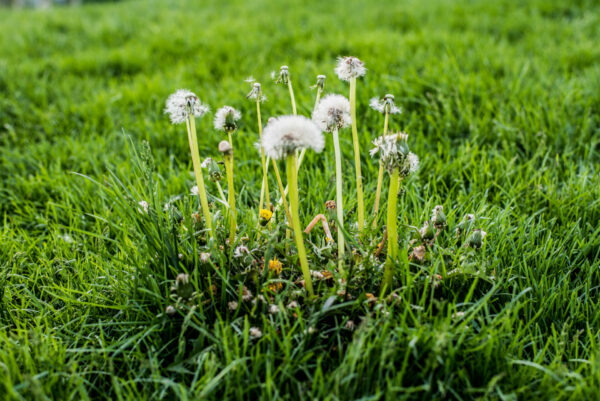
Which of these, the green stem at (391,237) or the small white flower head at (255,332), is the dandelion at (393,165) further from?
the small white flower head at (255,332)

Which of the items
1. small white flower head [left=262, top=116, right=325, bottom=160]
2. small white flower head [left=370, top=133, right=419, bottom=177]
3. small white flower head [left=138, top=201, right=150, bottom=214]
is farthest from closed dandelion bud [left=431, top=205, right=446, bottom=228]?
small white flower head [left=138, top=201, right=150, bottom=214]

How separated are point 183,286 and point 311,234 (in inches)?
23.1

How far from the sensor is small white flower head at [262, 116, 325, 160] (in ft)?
3.99

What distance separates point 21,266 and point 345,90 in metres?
2.16

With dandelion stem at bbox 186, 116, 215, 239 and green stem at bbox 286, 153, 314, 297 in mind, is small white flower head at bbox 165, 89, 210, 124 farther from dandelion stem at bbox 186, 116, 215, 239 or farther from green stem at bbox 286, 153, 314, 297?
green stem at bbox 286, 153, 314, 297

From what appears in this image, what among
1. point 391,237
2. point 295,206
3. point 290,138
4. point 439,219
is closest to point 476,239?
point 439,219

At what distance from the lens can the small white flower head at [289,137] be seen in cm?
121

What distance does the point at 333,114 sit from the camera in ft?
4.65

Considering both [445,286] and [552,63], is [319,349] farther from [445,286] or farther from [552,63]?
[552,63]

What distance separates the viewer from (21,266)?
6.08ft

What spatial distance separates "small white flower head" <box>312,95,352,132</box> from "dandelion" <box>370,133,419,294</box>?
131 mm

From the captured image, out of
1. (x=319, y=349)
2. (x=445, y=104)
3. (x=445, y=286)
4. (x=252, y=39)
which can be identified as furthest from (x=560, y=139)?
(x=252, y=39)

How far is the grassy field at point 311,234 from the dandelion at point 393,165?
0.22 feet

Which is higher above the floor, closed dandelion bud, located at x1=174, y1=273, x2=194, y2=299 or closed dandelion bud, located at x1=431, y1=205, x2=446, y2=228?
closed dandelion bud, located at x1=431, y1=205, x2=446, y2=228
